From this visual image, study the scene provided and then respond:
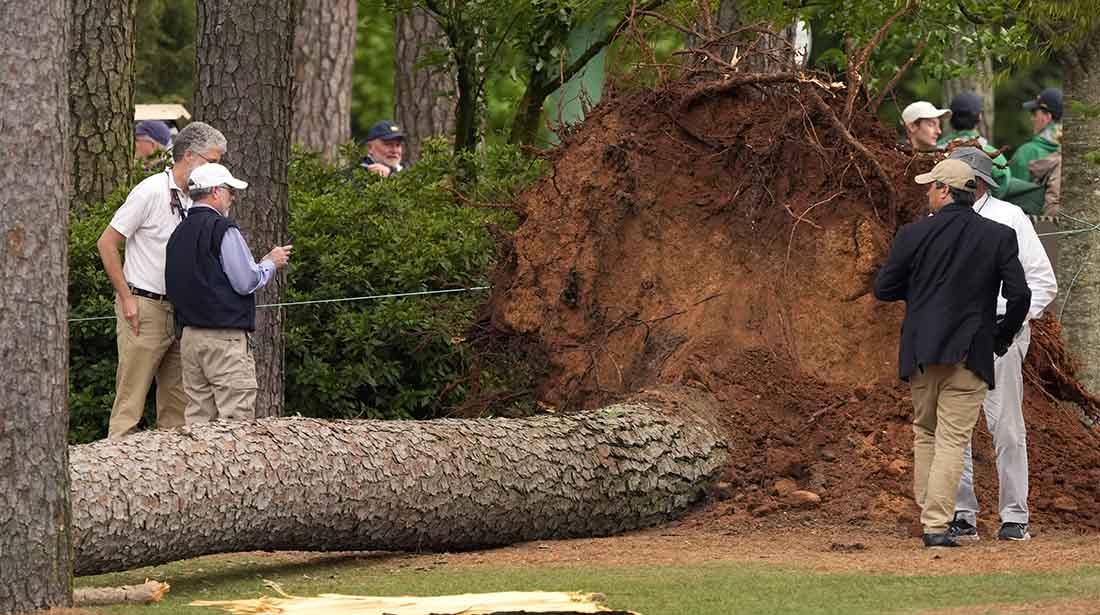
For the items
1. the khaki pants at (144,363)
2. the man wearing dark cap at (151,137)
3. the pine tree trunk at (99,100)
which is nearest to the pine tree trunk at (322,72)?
Result: the man wearing dark cap at (151,137)

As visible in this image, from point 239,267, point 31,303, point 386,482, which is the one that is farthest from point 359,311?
point 31,303

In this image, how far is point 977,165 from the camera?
965 centimetres

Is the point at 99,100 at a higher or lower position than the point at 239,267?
higher

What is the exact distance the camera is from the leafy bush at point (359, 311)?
12727 mm

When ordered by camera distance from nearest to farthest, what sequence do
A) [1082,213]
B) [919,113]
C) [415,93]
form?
[1082,213], [919,113], [415,93]

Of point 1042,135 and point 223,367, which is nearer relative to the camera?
point 223,367

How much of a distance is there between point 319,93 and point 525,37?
9.00m

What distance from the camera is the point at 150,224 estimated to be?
1068 centimetres

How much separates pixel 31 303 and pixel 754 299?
556cm

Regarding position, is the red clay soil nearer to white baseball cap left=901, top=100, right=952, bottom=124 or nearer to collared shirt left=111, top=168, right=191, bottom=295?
white baseball cap left=901, top=100, right=952, bottom=124

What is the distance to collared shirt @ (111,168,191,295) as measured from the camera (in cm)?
1063

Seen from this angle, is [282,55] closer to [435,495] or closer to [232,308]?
[232,308]

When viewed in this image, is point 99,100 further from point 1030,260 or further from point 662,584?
point 662,584

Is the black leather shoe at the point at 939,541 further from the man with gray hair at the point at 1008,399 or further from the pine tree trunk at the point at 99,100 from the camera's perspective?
the pine tree trunk at the point at 99,100
